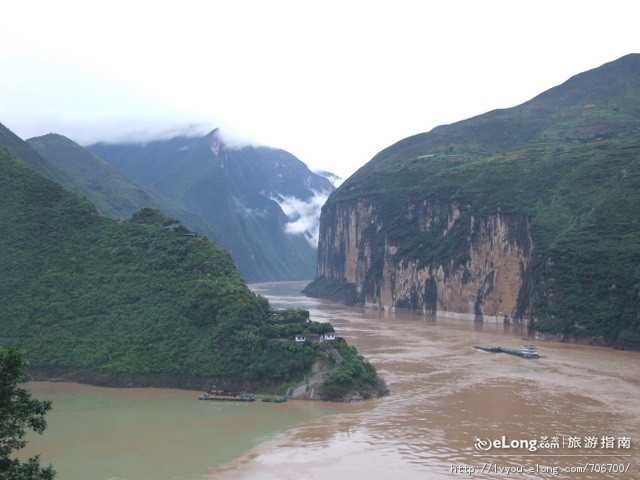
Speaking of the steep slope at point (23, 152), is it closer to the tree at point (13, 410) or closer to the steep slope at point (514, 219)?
the steep slope at point (514, 219)

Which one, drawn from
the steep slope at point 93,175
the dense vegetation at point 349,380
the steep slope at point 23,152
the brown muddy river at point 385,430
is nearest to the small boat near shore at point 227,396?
the brown muddy river at point 385,430

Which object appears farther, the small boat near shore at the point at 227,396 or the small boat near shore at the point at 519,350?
the small boat near shore at the point at 519,350

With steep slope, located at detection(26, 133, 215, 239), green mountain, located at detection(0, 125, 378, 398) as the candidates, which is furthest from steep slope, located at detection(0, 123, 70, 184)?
green mountain, located at detection(0, 125, 378, 398)

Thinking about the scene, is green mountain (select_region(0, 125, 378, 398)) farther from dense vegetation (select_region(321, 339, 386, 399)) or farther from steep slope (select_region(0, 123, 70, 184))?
steep slope (select_region(0, 123, 70, 184))

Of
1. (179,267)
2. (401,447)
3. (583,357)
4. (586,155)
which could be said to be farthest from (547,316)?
(401,447)

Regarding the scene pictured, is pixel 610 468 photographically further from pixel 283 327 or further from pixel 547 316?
pixel 547 316

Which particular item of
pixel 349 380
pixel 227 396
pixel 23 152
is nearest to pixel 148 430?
pixel 227 396

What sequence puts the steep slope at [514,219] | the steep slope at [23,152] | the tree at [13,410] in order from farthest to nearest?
the steep slope at [23,152] < the steep slope at [514,219] < the tree at [13,410]
